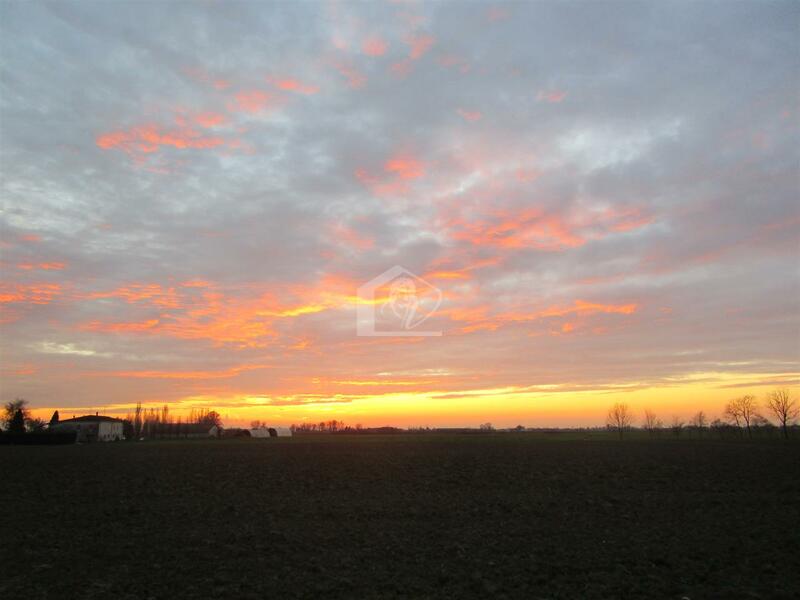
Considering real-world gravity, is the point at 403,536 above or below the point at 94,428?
above

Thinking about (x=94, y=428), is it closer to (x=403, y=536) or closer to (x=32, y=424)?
(x=32, y=424)

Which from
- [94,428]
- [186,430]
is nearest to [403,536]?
Answer: [94,428]

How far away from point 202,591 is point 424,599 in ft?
16.5

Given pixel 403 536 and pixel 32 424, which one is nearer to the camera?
pixel 403 536

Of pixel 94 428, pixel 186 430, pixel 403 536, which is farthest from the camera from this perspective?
pixel 186 430

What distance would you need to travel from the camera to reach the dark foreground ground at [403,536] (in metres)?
11.6

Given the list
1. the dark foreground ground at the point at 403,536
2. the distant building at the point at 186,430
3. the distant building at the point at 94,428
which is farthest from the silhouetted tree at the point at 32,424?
the dark foreground ground at the point at 403,536

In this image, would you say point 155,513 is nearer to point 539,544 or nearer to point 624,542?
point 539,544

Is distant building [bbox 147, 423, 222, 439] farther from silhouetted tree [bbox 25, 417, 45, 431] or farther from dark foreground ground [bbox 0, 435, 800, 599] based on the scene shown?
dark foreground ground [bbox 0, 435, 800, 599]

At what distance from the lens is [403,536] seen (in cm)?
1647

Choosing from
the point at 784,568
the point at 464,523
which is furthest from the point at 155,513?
the point at 784,568

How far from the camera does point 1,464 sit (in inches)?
1577

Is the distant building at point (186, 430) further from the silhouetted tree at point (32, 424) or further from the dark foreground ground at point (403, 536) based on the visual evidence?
the dark foreground ground at point (403, 536)

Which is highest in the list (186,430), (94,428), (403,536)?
(403,536)
